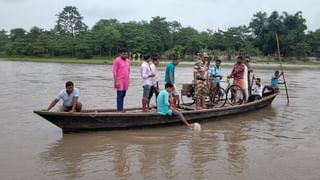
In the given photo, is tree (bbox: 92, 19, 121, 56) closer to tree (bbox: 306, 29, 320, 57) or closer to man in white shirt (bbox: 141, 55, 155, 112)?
tree (bbox: 306, 29, 320, 57)

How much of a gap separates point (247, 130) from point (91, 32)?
242 feet

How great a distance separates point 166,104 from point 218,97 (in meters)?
4.05

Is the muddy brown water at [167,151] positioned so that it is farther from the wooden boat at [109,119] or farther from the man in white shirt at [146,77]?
the man in white shirt at [146,77]

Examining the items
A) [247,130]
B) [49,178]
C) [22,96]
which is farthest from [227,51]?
[49,178]

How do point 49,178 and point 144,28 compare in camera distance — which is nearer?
point 49,178

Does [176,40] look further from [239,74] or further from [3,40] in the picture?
[239,74]

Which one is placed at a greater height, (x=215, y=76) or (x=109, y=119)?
(x=215, y=76)

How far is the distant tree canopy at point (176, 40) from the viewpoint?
75625 mm

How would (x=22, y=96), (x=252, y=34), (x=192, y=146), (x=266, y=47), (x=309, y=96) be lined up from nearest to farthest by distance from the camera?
1. (x=192, y=146)
2. (x=22, y=96)
3. (x=309, y=96)
4. (x=266, y=47)
5. (x=252, y=34)

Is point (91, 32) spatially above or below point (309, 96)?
above

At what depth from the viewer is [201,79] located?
11.8 meters

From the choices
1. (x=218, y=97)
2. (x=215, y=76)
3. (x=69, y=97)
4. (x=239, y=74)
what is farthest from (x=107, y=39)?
(x=69, y=97)

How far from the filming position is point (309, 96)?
66.2 feet

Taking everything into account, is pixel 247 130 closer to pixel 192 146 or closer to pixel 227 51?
pixel 192 146
